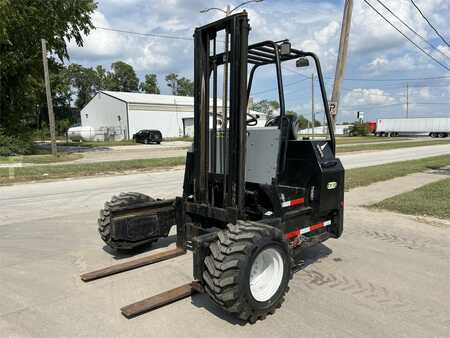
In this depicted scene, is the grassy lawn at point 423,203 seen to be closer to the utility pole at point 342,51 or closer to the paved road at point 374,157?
the utility pole at point 342,51

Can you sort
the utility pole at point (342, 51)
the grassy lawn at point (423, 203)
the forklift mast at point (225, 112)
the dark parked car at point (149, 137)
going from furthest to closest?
the dark parked car at point (149, 137)
the utility pole at point (342, 51)
the grassy lawn at point (423, 203)
the forklift mast at point (225, 112)

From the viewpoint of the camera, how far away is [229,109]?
13.8 ft

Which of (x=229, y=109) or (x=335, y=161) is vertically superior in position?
(x=229, y=109)

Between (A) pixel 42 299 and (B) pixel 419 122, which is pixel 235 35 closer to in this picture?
(A) pixel 42 299

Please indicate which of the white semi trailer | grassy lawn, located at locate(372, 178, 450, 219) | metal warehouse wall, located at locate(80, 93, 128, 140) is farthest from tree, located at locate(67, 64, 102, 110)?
grassy lawn, located at locate(372, 178, 450, 219)

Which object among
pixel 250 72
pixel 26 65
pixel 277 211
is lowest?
pixel 277 211

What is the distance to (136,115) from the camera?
5312cm

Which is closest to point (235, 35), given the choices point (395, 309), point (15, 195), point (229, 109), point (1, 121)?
point (229, 109)

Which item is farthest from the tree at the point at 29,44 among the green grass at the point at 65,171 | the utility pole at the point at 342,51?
the utility pole at the point at 342,51

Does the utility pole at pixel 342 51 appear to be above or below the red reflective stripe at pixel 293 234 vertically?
above

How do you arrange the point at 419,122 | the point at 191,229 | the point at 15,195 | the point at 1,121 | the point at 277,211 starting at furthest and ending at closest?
1. the point at 419,122
2. the point at 1,121
3. the point at 15,195
4. the point at 191,229
5. the point at 277,211

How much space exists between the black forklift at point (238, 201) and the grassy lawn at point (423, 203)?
3667 millimetres

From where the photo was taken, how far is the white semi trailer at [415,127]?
227ft

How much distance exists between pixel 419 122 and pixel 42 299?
78.1 metres
